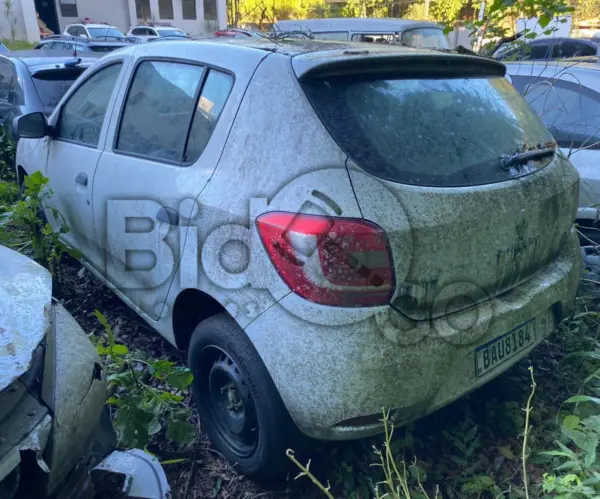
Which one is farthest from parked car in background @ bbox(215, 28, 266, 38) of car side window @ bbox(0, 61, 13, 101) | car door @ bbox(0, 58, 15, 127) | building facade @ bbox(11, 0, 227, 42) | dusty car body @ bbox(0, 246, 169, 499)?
building facade @ bbox(11, 0, 227, 42)

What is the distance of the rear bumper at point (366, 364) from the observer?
1.74m

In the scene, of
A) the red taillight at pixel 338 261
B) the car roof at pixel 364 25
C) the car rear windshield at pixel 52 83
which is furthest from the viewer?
the car roof at pixel 364 25

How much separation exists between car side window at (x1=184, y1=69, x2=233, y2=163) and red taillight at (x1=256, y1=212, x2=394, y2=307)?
70 centimetres

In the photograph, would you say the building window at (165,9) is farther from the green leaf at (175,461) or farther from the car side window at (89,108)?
the green leaf at (175,461)

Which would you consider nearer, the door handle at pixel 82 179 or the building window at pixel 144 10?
the door handle at pixel 82 179

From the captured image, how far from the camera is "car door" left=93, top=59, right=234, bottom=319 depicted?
2.23m

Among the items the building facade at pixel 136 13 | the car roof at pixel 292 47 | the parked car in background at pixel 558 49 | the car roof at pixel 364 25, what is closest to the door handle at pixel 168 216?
the car roof at pixel 292 47

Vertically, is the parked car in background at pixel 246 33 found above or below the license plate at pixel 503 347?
above

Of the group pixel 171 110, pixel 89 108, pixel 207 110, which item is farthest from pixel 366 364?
pixel 89 108

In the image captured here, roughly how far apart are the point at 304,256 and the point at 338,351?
1.11 ft

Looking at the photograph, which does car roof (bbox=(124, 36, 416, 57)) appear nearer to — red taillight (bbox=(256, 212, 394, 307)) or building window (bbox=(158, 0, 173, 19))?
red taillight (bbox=(256, 212, 394, 307))

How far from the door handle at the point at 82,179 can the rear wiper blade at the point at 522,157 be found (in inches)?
89.8

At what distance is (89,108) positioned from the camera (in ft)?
10.6

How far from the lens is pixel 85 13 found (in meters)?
30.3
